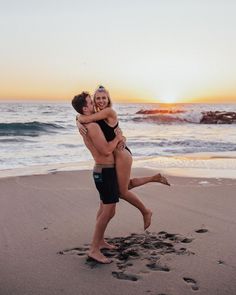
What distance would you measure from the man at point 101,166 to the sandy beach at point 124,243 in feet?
0.85

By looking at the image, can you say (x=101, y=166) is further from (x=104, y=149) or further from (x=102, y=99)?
(x=102, y=99)

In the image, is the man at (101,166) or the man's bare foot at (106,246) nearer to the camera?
the man at (101,166)

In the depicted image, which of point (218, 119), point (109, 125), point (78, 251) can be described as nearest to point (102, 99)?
point (109, 125)

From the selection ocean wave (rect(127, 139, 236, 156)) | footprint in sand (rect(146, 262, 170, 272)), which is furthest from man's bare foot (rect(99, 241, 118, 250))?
ocean wave (rect(127, 139, 236, 156))

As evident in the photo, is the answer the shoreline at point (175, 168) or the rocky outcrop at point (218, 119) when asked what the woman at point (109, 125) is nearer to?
the shoreline at point (175, 168)

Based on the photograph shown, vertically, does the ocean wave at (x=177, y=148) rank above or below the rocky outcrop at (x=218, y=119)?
above

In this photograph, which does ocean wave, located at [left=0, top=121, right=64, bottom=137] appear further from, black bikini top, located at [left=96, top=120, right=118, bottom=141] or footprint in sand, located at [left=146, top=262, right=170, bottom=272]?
footprint in sand, located at [left=146, top=262, right=170, bottom=272]

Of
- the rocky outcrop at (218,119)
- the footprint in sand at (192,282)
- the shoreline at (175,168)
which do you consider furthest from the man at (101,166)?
the rocky outcrop at (218,119)

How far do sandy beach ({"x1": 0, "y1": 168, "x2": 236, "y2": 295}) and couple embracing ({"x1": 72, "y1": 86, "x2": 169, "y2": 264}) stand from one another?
0.42 m

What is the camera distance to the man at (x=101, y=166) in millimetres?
4668

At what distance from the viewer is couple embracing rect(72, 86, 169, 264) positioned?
4664 millimetres

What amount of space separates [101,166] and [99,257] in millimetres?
925

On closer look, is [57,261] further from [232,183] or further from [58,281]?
[232,183]

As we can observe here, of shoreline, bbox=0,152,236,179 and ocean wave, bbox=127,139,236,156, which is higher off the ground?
shoreline, bbox=0,152,236,179
